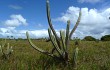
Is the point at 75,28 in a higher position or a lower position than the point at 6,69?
higher

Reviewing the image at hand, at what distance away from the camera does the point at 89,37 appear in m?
26.0

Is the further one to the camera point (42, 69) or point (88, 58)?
point (88, 58)

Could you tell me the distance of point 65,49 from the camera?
6.26 meters

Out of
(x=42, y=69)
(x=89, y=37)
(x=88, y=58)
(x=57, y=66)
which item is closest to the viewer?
(x=42, y=69)

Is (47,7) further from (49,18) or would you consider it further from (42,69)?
(42,69)

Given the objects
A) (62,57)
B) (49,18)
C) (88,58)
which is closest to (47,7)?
(49,18)

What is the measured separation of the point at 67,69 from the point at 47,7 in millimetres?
1627

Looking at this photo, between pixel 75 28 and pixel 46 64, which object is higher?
pixel 75 28

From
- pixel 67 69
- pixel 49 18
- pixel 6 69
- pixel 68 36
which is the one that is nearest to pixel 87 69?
pixel 67 69

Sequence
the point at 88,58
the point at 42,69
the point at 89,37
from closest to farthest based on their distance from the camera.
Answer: the point at 42,69 → the point at 88,58 → the point at 89,37

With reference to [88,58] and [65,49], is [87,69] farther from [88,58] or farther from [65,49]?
[88,58]

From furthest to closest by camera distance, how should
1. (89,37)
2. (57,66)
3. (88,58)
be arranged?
(89,37) < (88,58) < (57,66)

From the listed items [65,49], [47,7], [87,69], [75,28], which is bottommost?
[87,69]

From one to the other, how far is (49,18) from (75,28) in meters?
0.83
